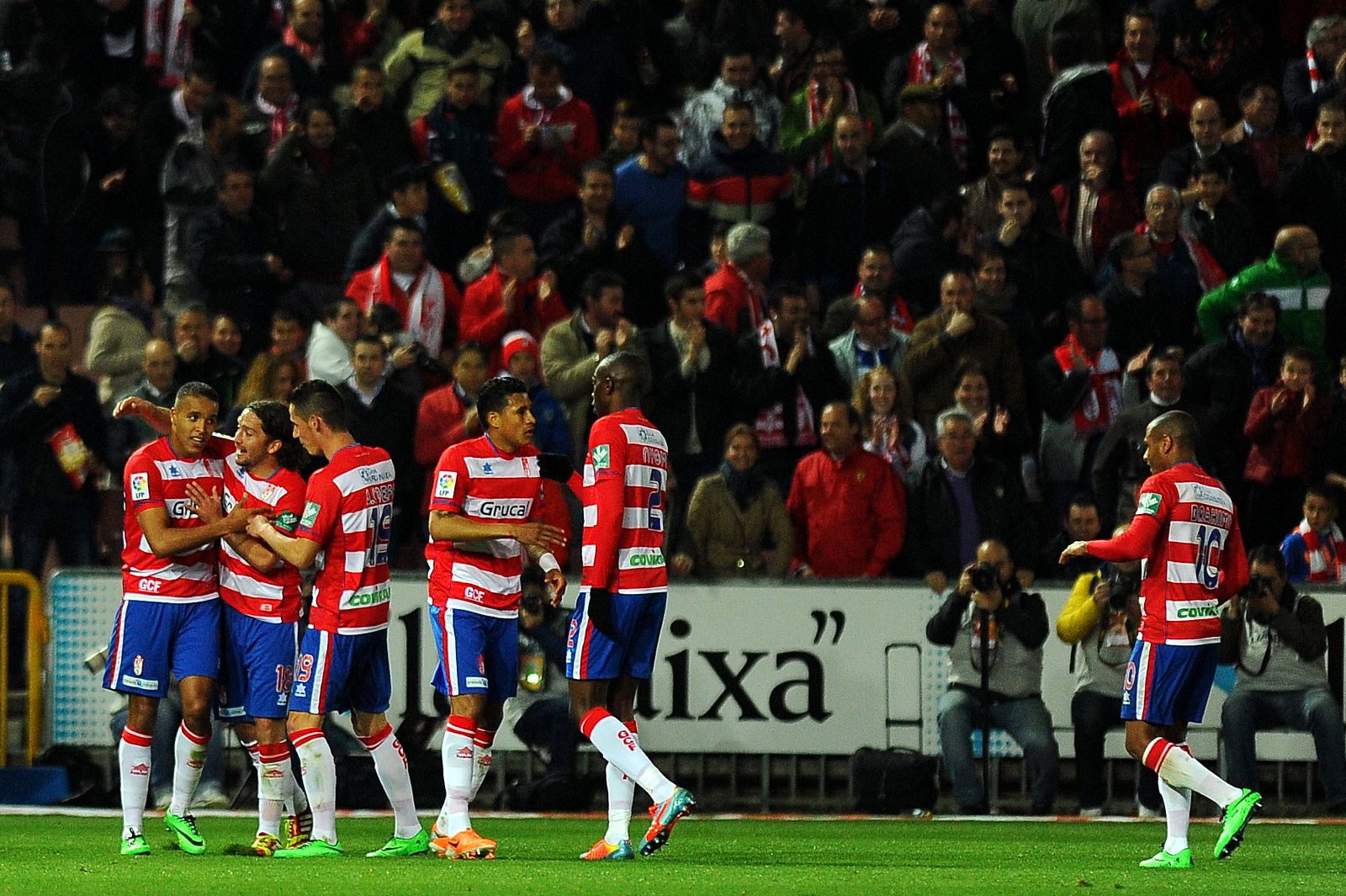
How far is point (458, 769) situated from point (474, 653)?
574 millimetres

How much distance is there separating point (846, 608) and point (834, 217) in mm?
4137

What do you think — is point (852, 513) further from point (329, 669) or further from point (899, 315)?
point (329, 669)

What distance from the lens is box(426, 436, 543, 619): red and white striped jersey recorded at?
11.4 meters

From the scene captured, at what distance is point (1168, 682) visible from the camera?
11.6 m

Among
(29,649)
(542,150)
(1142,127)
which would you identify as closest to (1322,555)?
(1142,127)

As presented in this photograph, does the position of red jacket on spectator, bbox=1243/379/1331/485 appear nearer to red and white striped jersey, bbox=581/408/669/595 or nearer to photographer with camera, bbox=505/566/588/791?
photographer with camera, bbox=505/566/588/791

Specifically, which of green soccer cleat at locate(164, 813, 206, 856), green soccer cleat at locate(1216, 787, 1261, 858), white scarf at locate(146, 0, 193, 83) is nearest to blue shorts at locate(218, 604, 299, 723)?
green soccer cleat at locate(164, 813, 206, 856)

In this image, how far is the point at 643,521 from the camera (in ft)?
37.7

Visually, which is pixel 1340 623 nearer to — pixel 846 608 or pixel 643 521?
pixel 846 608

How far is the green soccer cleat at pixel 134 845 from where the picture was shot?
1148 cm

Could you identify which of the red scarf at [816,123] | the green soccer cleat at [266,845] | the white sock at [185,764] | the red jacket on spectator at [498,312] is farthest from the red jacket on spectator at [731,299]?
the green soccer cleat at [266,845]

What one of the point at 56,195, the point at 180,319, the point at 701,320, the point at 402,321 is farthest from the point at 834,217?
the point at 56,195

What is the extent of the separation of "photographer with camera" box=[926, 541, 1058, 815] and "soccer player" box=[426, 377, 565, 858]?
460 centimetres

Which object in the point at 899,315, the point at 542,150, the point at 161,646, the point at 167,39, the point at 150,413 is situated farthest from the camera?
the point at 167,39
